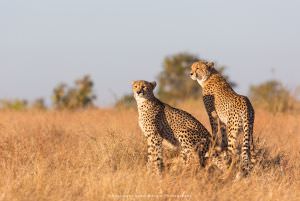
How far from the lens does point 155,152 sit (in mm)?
6277

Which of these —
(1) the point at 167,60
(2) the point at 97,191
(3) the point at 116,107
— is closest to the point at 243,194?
(2) the point at 97,191

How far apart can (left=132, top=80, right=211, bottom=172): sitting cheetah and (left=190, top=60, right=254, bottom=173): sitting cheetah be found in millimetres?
248

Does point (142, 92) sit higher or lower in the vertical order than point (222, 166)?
higher

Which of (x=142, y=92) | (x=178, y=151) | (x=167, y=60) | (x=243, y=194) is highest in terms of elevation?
(x=167, y=60)

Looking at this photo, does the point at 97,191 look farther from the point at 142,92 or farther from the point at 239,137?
the point at 239,137

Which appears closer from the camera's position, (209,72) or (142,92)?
(142,92)

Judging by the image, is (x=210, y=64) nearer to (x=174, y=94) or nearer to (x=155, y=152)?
(x=155, y=152)

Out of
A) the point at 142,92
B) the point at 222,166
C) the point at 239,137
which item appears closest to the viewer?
the point at 222,166

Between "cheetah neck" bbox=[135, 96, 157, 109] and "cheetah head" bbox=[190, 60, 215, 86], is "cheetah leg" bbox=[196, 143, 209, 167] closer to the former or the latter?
"cheetah neck" bbox=[135, 96, 157, 109]

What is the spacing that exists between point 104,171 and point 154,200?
902 mm

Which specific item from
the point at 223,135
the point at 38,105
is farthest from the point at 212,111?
the point at 38,105

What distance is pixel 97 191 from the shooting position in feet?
16.4

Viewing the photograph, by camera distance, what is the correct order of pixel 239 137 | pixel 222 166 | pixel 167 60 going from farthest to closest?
1. pixel 167 60
2. pixel 239 137
3. pixel 222 166

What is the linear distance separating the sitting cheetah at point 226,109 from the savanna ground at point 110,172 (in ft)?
0.93
